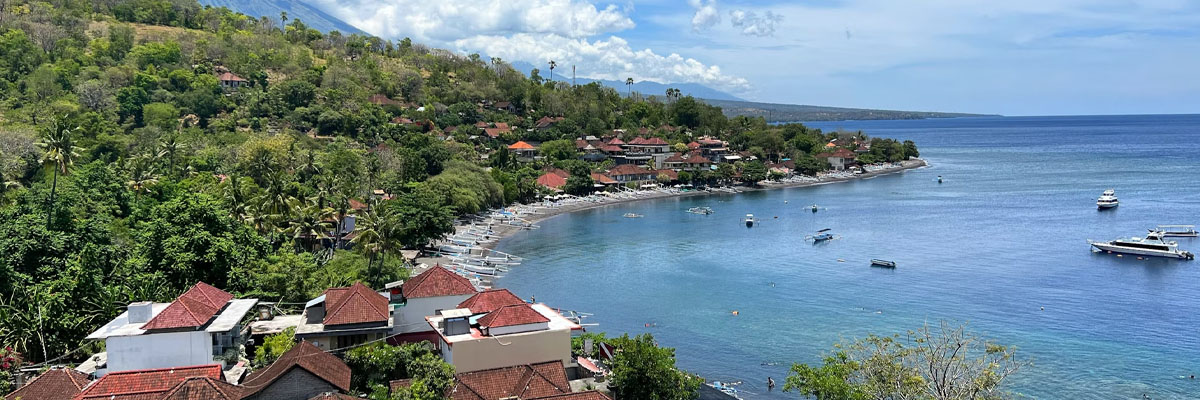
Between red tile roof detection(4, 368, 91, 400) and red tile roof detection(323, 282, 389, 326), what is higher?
red tile roof detection(323, 282, 389, 326)

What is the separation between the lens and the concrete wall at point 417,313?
24.8 metres

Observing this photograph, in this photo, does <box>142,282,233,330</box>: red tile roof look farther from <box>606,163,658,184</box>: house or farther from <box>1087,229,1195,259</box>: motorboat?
<box>606,163,658,184</box>: house

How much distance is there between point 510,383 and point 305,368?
16.9 ft

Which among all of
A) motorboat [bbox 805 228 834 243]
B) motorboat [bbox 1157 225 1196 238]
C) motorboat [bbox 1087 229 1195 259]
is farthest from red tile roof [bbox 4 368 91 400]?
motorboat [bbox 1157 225 1196 238]

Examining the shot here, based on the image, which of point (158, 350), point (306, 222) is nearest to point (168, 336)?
point (158, 350)

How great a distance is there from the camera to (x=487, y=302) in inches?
963

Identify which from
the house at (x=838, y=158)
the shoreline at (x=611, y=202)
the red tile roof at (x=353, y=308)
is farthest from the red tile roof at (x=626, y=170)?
the red tile roof at (x=353, y=308)

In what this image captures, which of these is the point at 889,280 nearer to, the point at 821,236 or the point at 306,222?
the point at 821,236

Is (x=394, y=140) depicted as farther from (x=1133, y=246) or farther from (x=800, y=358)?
(x=1133, y=246)

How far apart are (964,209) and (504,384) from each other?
2359 inches

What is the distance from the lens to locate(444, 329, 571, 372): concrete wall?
21938 millimetres

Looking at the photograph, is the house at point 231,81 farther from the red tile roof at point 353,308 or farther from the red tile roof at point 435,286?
the red tile roof at point 353,308

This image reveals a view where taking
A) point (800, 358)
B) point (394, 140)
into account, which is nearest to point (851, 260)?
point (800, 358)

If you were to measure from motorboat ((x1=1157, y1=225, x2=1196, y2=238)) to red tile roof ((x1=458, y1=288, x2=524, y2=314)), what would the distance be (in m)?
49.8
